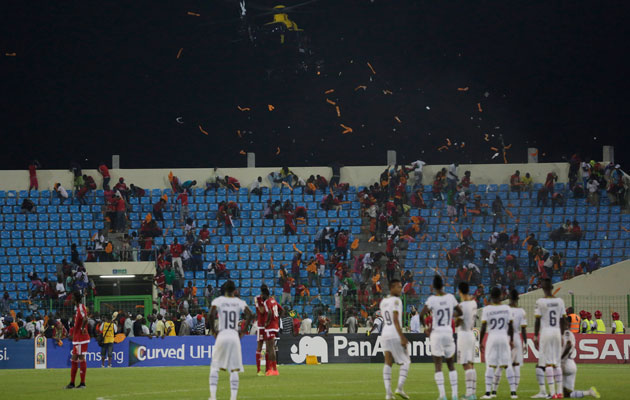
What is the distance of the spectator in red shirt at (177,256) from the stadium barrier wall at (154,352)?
324 inches

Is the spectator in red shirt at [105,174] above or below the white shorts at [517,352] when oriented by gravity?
above

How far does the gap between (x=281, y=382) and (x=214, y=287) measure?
60.5ft

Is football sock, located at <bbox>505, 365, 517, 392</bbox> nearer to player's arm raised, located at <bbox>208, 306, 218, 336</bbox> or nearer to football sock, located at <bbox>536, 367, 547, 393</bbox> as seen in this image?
football sock, located at <bbox>536, 367, 547, 393</bbox>

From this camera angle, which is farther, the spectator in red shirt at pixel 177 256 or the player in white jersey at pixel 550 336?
the spectator in red shirt at pixel 177 256

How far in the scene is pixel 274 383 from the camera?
22.6 meters

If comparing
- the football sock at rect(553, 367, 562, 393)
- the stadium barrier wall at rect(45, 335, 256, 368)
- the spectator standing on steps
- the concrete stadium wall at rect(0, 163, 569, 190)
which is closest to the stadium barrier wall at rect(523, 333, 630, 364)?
the stadium barrier wall at rect(45, 335, 256, 368)

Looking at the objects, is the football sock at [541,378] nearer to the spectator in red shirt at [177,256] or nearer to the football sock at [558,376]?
the football sock at [558,376]

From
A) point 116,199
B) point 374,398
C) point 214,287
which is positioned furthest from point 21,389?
point 116,199

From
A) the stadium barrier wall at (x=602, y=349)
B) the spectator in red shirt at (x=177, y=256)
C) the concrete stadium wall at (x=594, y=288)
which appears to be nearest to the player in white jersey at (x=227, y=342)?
the stadium barrier wall at (x=602, y=349)

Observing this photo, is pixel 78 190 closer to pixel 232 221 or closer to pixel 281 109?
pixel 232 221

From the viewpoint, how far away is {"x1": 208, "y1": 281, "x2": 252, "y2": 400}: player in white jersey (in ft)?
52.1

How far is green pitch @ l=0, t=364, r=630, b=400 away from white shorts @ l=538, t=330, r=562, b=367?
104cm

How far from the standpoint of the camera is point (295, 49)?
53.4 meters

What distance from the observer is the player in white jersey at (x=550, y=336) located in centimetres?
1742
